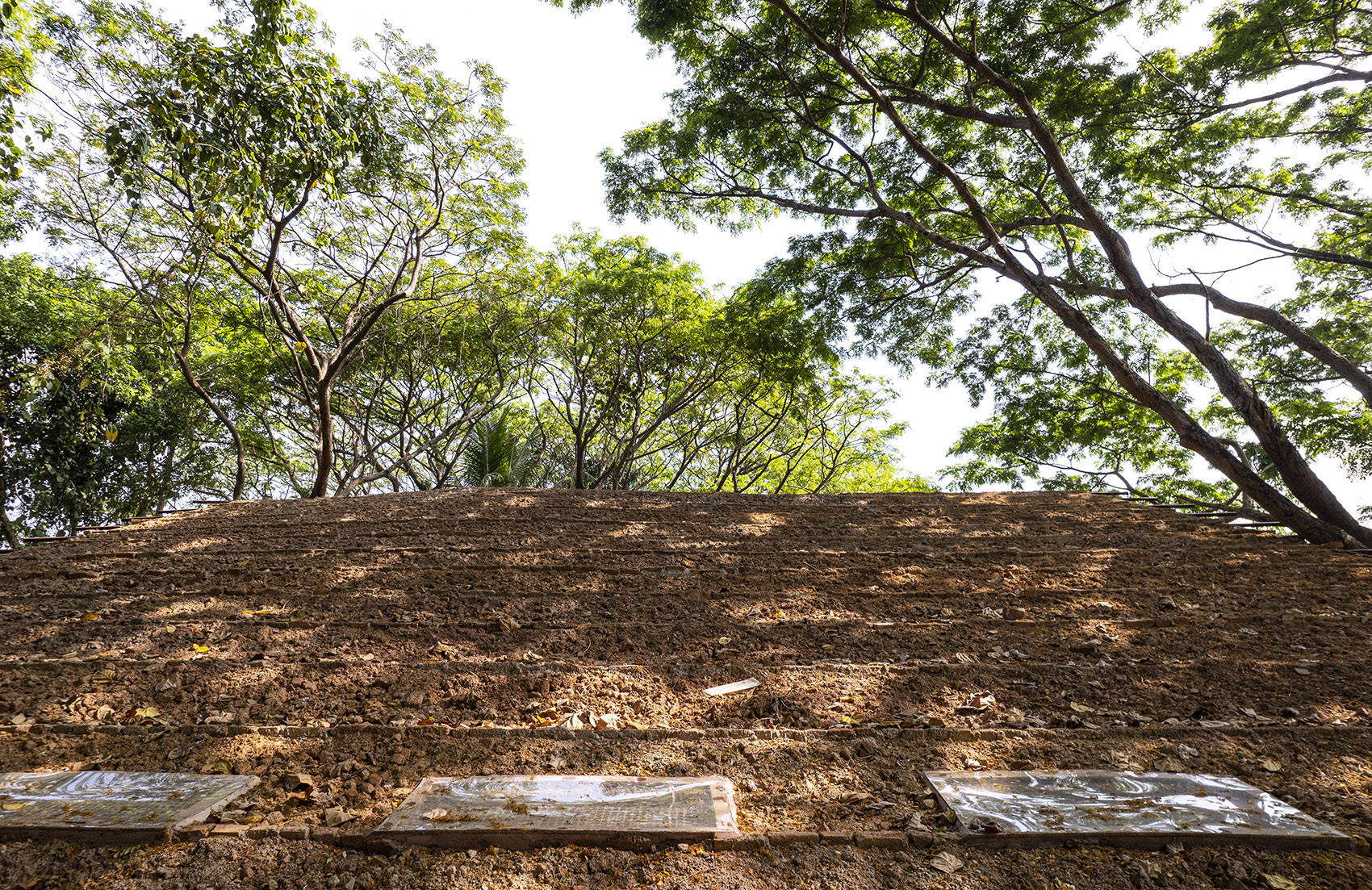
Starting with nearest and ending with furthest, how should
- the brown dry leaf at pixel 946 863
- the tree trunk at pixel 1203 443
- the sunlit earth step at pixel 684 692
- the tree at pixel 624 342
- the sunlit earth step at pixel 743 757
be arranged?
the brown dry leaf at pixel 946 863 < the sunlit earth step at pixel 743 757 < the sunlit earth step at pixel 684 692 < the tree trunk at pixel 1203 443 < the tree at pixel 624 342

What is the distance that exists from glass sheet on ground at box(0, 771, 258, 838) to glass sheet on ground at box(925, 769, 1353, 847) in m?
1.92

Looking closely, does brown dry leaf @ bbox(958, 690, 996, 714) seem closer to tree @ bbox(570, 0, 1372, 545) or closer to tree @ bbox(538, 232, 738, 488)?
tree @ bbox(570, 0, 1372, 545)

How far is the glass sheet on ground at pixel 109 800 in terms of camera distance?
4.66ft

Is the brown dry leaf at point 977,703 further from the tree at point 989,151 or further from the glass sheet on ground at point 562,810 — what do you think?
the tree at point 989,151

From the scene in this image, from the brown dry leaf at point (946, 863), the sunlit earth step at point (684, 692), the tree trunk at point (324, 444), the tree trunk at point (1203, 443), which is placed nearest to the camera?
the brown dry leaf at point (946, 863)

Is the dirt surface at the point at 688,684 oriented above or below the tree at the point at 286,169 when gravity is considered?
below

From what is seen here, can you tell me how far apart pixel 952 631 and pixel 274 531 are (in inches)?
195

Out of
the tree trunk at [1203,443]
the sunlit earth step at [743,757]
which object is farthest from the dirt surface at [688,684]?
the tree trunk at [1203,443]

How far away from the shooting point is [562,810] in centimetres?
153

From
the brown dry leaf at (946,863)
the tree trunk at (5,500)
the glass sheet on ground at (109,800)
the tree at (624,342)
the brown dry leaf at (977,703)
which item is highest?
the tree at (624,342)

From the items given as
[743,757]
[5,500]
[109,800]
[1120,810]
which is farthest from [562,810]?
[5,500]

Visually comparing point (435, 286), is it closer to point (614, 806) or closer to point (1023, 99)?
point (1023, 99)

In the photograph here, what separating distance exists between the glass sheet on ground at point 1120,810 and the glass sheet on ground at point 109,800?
6.30 feet

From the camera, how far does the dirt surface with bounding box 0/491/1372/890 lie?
1376 millimetres
